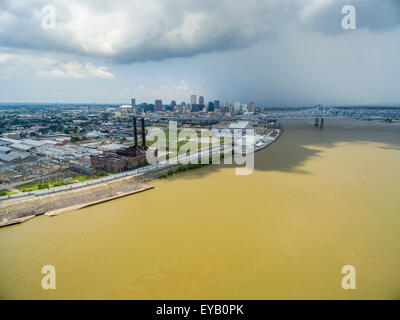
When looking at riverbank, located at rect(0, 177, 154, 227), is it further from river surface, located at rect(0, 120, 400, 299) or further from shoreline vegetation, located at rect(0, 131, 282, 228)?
river surface, located at rect(0, 120, 400, 299)

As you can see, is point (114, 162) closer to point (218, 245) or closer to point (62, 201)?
point (62, 201)

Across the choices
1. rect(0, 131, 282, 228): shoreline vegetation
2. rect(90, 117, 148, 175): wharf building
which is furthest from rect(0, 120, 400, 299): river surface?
rect(90, 117, 148, 175): wharf building

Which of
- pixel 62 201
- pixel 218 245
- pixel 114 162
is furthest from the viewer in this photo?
pixel 114 162

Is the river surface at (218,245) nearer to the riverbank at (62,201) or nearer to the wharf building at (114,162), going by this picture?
the riverbank at (62,201)

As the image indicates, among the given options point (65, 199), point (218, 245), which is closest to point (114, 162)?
point (65, 199)

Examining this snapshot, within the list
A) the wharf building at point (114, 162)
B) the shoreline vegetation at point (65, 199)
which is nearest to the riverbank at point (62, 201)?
the shoreline vegetation at point (65, 199)

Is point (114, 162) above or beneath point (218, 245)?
above

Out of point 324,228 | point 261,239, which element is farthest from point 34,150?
point 324,228
